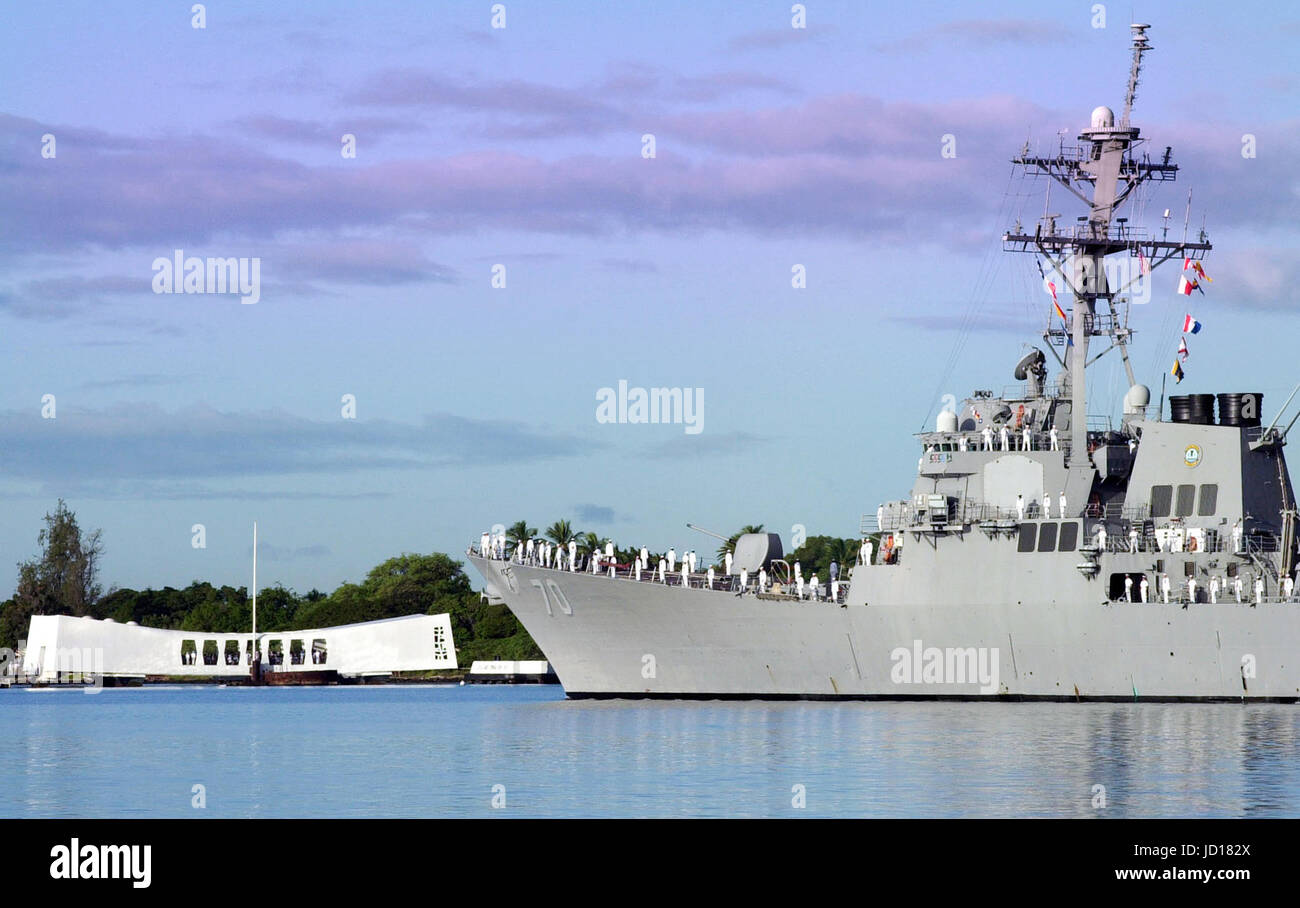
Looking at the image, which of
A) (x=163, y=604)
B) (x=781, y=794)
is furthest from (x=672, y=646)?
(x=163, y=604)

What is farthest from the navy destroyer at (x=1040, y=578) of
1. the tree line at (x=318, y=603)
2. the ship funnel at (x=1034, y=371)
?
the tree line at (x=318, y=603)

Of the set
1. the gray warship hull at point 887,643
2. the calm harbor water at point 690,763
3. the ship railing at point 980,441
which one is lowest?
the calm harbor water at point 690,763

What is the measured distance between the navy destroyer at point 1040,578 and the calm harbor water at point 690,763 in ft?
3.36

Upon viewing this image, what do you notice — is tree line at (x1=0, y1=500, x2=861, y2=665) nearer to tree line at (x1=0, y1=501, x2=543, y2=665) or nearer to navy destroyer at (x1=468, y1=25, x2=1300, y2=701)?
tree line at (x1=0, y1=501, x2=543, y2=665)

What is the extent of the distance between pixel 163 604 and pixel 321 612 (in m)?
14.8

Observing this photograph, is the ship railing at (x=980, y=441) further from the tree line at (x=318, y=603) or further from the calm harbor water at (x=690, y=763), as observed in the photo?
the tree line at (x=318, y=603)

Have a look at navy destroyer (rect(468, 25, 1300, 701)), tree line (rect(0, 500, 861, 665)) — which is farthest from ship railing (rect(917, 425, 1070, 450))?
tree line (rect(0, 500, 861, 665))

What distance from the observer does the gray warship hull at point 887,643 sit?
141 ft

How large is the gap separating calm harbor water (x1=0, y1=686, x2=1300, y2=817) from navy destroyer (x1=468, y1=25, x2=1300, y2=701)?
1025 mm

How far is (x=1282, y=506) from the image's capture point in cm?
4622

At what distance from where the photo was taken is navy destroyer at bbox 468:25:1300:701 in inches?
1731

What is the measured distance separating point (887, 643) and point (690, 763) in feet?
50.4

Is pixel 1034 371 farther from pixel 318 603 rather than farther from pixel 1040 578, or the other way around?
pixel 318 603
